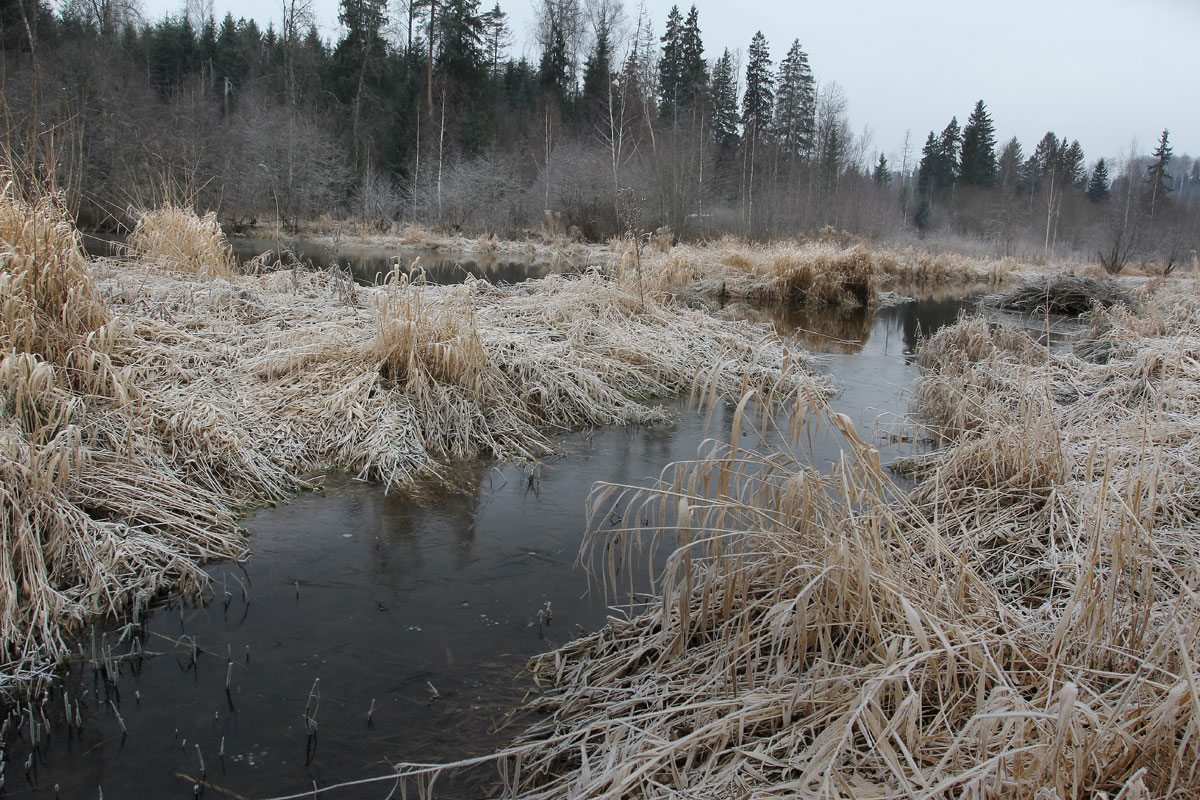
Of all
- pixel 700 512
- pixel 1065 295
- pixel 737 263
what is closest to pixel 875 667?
pixel 700 512

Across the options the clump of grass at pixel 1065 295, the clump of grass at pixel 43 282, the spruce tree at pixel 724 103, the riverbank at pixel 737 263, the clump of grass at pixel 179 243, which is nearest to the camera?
the clump of grass at pixel 43 282

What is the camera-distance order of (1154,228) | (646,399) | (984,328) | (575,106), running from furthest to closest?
1. (575,106)
2. (1154,228)
3. (984,328)
4. (646,399)

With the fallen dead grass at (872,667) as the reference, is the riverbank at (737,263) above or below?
above

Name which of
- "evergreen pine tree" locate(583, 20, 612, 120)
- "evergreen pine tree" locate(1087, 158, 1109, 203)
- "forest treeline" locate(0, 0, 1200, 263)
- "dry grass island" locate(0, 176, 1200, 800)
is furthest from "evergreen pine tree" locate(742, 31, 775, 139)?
"dry grass island" locate(0, 176, 1200, 800)

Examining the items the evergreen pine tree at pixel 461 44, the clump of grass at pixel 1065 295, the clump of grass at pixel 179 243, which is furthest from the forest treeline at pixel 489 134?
the clump of grass at pixel 179 243

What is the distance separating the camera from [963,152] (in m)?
51.3

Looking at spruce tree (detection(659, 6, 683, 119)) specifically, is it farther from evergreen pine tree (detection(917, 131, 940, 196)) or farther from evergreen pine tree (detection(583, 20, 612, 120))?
evergreen pine tree (detection(917, 131, 940, 196))

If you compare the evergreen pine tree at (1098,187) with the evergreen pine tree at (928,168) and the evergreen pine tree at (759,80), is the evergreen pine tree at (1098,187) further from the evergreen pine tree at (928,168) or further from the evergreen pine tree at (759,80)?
the evergreen pine tree at (759,80)

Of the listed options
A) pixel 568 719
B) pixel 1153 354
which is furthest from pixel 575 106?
pixel 568 719

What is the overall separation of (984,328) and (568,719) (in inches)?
279

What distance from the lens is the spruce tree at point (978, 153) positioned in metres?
50.3

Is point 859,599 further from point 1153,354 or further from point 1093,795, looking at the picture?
point 1153,354

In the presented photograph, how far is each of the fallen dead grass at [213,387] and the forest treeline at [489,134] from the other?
12.1 m

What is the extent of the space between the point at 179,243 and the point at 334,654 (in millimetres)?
6518
